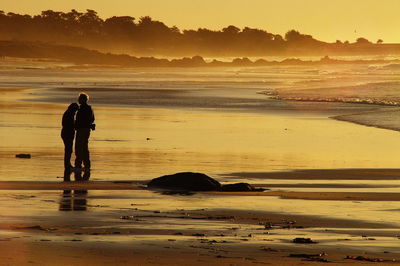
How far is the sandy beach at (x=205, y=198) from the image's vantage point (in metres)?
11.3

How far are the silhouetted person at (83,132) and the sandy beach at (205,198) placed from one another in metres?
0.44

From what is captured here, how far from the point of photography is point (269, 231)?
12.9m

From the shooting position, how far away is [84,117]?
2039 cm

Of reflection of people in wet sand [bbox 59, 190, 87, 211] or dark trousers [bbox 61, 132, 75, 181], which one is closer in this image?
reflection of people in wet sand [bbox 59, 190, 87, 211]

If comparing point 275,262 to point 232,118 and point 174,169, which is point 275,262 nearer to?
point 174,169

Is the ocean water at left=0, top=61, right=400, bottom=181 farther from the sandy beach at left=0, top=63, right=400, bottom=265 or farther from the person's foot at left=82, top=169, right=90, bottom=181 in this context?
the person's foot at left=82, top=169, right=90, bottom=181

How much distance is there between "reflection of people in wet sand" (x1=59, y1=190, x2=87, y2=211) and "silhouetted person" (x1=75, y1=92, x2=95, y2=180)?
3119 millimetres

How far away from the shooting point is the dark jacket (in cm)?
2028

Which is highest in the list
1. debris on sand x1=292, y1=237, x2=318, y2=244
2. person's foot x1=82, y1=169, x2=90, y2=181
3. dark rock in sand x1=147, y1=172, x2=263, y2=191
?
dark rock in sand x1=147, y1=172, x2=263, y2=191

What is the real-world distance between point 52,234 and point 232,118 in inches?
962

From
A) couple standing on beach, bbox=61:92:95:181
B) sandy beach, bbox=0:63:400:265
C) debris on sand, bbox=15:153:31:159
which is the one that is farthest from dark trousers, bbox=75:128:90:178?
debris on sand, bbox=15:153:31:159

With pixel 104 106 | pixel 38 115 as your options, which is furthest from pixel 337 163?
pixel 104 106

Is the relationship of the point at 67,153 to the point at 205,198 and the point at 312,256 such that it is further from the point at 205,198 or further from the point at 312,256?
the point at 312,256

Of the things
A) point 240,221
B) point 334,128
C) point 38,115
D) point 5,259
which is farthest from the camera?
point 38,115
